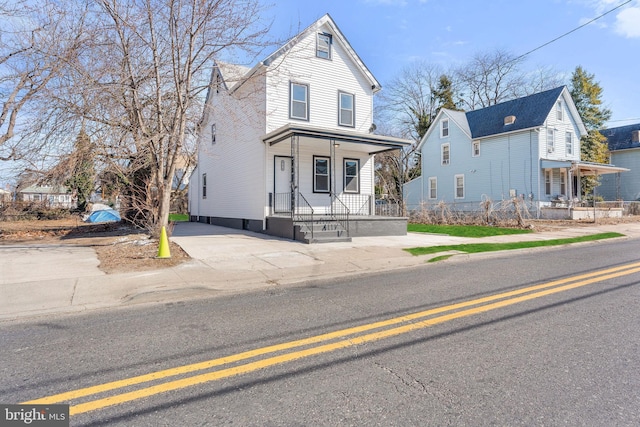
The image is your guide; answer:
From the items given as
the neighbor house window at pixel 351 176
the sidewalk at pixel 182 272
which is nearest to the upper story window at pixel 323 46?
the neighbor house window at pixel 351 176

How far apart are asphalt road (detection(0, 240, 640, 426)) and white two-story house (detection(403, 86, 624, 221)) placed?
1836 cm

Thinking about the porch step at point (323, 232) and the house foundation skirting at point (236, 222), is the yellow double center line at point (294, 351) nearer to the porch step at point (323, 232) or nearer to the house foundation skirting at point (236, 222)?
the porch step at point (323, 232)

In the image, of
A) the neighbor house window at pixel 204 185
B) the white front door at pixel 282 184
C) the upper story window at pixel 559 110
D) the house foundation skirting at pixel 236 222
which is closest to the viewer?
the white front door at pixel 282 184

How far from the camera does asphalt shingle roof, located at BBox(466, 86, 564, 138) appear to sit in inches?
994

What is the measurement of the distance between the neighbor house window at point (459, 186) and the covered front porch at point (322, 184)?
15482 mm

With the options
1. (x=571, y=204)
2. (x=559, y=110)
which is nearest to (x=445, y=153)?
(x=559, y=110)

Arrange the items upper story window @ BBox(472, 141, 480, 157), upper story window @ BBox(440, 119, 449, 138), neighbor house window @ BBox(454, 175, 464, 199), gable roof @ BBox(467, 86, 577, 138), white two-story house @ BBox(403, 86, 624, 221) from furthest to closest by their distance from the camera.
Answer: upper story window @ BBox(440, 119, 449, 138) → neighbor house window @ BBox(454, 175, 464, 199) → upper story window @ BBox(472, 141, 480, 157) → gable roof @ BBox(467, 86, 577, 138) → white two-story house @ BBox(403, 86, 624, 221)

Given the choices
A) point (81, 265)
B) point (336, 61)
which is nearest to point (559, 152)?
point (336, 61)

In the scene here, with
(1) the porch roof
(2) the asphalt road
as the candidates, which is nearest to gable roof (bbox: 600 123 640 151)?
(1) the porch roof

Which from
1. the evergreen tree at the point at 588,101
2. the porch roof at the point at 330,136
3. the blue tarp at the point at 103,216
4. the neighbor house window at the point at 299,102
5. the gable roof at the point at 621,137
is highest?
the evergreen tree at the point at 588,101

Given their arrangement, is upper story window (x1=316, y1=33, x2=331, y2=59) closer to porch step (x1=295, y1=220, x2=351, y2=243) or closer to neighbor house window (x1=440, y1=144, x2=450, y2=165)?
porch step (x1=295, y1=220, x2=351, y2=243)

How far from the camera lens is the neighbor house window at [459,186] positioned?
2973cm

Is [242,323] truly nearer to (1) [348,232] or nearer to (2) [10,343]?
(2) [10,343]

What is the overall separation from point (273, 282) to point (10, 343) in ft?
12.6
